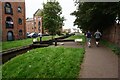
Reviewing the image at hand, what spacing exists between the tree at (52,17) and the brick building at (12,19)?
11181mm

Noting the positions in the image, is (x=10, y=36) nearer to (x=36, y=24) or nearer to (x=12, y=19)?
(x=12, y=19)

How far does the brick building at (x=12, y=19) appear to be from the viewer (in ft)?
153

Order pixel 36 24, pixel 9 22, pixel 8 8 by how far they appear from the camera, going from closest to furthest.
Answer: pixel 8 8 < pixel 9 22 < pixel 36 24

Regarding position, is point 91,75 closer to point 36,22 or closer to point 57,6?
point 57,6

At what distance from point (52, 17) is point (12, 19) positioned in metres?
16.9

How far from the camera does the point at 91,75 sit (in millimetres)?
9859

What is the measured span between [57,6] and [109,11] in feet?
148

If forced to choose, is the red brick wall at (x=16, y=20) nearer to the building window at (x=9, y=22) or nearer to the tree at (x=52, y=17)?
the building window at (x=9, y=22)

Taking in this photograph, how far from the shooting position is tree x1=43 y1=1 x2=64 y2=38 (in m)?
63.2

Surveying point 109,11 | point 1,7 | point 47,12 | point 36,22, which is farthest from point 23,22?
point 36,22

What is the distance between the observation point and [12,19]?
49688mm

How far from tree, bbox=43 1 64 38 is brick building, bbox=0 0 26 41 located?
36.7 feet

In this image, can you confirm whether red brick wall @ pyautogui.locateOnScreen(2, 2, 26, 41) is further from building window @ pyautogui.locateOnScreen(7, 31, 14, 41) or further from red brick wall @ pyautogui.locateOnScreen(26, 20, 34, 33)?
red brick wall @ pyautogui.locateOnScreen(26, 20, 34, 33)

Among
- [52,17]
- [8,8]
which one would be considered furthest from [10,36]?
[52,17]
